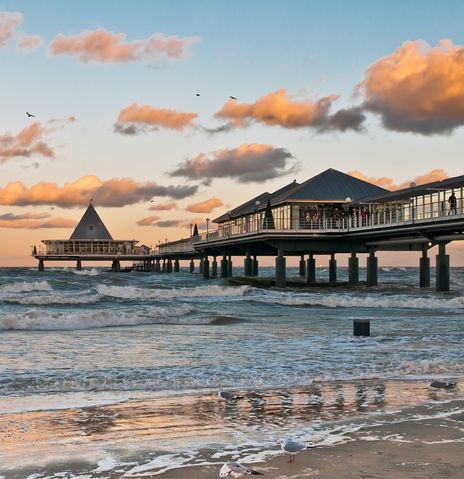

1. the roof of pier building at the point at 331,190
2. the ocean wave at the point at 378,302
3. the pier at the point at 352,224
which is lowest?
the ocean wave at the point at 378,302

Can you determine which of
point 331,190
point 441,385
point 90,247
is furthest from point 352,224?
point 90,247

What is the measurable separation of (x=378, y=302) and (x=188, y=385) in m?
29.7

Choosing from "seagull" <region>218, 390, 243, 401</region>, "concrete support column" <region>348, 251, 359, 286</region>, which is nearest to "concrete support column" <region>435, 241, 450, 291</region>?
"concrete support column" <region>348, 251, 359, 286</region>

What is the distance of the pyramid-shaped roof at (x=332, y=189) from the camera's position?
6044cm

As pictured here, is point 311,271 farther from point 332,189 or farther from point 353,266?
point 353,266

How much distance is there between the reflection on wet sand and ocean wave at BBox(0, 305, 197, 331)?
1585 centimetres

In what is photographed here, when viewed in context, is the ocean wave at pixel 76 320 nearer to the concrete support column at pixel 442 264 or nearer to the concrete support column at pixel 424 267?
the concrete support column at pixel 442 264

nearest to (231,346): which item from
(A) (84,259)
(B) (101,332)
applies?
(B) (101,332)

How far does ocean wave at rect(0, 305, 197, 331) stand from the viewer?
83.4 feet

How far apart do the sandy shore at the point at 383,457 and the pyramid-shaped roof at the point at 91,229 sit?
137397 millimetres

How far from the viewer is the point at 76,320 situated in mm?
26719

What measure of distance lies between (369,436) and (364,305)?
3245 centimetres

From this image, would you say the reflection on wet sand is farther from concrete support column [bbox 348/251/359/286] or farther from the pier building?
the pier building

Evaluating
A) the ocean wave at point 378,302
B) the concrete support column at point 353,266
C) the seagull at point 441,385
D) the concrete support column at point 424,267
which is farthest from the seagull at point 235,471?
the concrete support column at point 353,266
